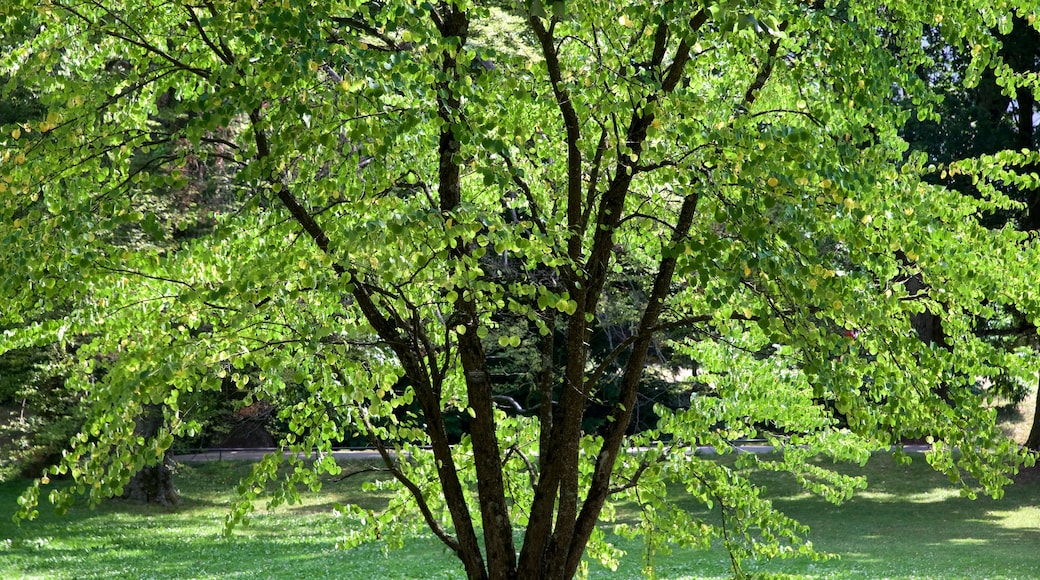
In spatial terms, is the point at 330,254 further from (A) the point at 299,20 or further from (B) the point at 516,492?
(B) the point at 516,492

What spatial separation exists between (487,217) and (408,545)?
13432mm

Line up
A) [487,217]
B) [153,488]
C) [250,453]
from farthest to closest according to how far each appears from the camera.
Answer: [250,453] → [153,488] → [487,217]

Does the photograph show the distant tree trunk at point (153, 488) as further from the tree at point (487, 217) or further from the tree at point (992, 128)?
the tree at point (487, 217)

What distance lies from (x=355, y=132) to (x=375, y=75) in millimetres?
241

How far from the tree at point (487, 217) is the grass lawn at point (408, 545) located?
19.6 feet

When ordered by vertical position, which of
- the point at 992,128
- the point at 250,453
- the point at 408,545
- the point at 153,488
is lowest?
the point at 408,545

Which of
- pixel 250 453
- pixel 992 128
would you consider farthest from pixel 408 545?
pixel 992 128

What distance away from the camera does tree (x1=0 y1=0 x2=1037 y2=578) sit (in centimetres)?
325

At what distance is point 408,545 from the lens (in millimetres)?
15922

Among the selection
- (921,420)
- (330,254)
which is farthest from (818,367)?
(330,254)

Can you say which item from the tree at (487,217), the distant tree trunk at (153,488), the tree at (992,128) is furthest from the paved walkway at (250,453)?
the tree at (487,217)

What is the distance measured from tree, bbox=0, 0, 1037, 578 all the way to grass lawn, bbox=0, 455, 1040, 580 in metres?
5.98

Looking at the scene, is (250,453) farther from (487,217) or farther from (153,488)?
(487,217)

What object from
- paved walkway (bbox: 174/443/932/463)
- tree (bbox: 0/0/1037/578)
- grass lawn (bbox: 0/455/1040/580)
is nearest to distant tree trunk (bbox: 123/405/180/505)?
grass lawn (bbox: 0/455/1040/580)
